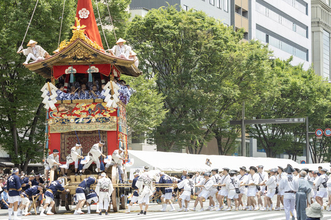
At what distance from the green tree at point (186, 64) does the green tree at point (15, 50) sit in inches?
374

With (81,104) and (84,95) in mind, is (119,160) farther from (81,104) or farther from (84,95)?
(84,95)

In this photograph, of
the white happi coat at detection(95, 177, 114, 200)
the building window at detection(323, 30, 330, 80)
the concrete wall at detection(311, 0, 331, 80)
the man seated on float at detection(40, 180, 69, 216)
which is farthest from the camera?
the building window at detection(323, 30, 330, 80)

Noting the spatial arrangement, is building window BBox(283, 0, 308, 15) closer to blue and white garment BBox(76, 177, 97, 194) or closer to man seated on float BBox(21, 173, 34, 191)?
man seated on float BBox(21, 173, 34, 191)

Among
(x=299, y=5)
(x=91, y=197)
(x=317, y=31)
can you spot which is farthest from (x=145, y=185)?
(x=317, y=31)

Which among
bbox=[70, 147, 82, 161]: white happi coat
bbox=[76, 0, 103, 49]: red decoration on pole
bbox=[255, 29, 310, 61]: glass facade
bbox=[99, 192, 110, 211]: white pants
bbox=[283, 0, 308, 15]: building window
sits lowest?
bbox=[99, 192, 110, 211]: white pants

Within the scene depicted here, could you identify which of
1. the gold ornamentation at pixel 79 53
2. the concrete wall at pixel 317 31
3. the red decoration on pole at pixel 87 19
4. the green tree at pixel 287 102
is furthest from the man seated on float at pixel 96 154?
the concrete wall at pixel 317 31

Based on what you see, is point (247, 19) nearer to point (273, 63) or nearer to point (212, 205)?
point (273, 63)

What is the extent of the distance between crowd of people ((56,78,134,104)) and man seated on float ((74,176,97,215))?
356 centimetres

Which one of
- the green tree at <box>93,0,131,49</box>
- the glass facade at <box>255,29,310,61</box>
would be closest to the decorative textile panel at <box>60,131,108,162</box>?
the green tree at <box>93,0,131,49</box>

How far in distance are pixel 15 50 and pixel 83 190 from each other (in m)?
9.51

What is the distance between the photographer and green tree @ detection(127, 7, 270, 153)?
36.2 m

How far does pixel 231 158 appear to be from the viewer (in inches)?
1507

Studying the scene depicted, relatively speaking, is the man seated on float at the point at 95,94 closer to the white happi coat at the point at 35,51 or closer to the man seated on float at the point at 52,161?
the white happi coat at the point at 35,51

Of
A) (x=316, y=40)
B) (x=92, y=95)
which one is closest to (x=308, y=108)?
(x=92, y=95)
